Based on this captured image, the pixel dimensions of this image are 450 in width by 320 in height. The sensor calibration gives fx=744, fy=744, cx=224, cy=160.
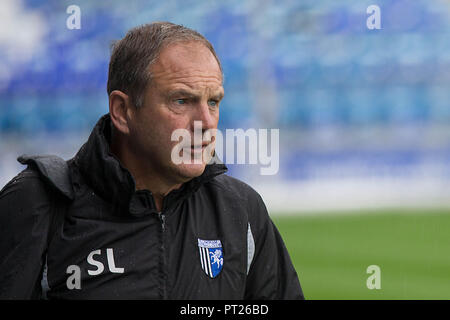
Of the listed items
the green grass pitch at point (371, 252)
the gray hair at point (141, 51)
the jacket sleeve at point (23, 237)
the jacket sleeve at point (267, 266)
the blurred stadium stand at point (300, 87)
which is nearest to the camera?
the jacket sleeve at point (23, 237)

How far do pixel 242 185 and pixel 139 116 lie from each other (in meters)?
0.31

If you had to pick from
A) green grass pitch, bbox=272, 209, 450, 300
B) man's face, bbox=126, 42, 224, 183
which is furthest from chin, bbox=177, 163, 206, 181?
green grass pitch, bbox=272, 209, 450, 300

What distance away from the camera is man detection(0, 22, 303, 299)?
146 centimetres

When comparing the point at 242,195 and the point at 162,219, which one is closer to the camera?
the point at 162,219

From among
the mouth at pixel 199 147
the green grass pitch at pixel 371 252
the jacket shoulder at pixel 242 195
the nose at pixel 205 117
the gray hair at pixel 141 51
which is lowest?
the green grass pitch at pixel 371 252

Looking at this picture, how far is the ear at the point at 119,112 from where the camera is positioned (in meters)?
1.58

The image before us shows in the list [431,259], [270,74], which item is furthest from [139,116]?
[270,74]

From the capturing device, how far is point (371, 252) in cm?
740

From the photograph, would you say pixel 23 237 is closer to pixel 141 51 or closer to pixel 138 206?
pixel 138 206

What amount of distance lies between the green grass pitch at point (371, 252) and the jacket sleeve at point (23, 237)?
393 centimetres

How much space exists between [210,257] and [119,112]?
36cm

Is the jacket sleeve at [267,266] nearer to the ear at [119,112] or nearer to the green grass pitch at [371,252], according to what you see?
the ear at [119,112]

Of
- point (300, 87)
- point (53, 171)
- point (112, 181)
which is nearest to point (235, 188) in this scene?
point (112, 181)

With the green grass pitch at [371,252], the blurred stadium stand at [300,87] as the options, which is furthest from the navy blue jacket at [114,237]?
the blurred stadium stand at [300,87]
